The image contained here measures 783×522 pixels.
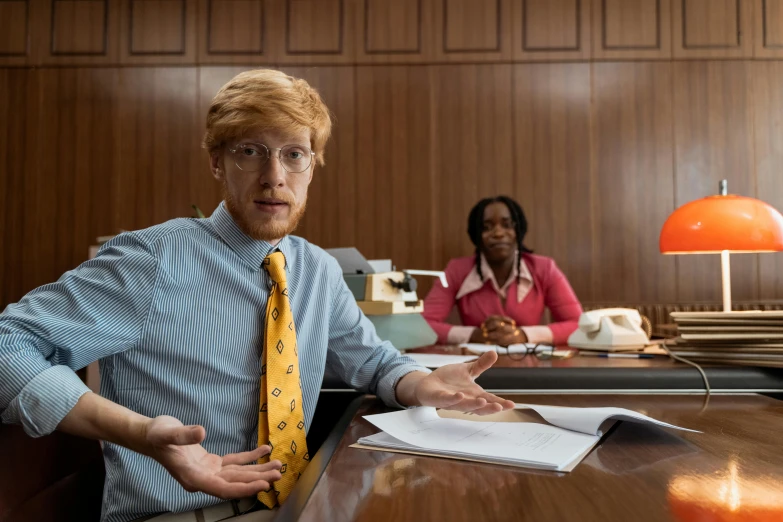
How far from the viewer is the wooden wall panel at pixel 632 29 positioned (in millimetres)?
4391

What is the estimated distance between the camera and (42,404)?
0.92 meters

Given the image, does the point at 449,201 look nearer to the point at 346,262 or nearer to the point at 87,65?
the point at 346,262

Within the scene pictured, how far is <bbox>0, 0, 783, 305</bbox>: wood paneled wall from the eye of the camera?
438 centimetres

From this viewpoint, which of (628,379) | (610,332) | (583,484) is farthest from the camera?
(610,332)

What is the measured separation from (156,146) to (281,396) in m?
3.90

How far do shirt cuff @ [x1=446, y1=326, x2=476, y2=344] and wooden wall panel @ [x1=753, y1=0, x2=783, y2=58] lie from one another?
3379 millimetres

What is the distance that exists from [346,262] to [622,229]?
3.04 meters

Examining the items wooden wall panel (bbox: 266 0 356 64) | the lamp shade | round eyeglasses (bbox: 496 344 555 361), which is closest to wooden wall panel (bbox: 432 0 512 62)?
wooden wall panel (bbox: 266 0 356 64)

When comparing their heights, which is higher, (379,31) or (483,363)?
(379,31)

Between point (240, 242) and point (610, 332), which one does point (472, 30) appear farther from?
point (240, 242)

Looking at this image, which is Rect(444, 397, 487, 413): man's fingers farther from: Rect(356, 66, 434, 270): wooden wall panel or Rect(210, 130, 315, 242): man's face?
Rect(356, 66, 434, 270): wooden wall panel

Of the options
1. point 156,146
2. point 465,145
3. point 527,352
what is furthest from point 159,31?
point 527,352

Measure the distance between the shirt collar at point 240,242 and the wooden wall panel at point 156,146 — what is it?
137 inches

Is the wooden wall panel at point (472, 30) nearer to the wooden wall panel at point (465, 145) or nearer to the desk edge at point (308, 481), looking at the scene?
the wooden wall panel at point (465, 145)
